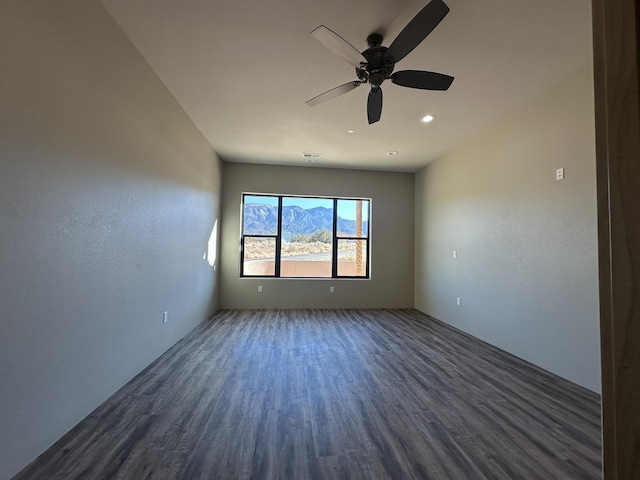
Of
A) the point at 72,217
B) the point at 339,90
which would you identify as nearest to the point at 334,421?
the point at 72,217

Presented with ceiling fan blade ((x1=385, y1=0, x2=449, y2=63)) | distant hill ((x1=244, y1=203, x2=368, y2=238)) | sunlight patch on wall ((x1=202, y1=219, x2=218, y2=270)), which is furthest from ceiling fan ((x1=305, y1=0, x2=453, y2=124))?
distant hill ((x1=244, y1=203, x2=368, y2=238))

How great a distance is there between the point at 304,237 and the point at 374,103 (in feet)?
12.3

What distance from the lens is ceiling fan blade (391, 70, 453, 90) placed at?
7.30ft

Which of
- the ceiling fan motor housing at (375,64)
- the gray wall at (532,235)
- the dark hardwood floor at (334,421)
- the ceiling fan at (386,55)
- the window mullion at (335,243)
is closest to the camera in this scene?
the dark hardwood floor at (334,421)

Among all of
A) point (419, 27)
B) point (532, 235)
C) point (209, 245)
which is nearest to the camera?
point (419, 27)

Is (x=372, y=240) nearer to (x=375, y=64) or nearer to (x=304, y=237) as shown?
(x=304, y=237)

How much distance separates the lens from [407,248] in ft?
20.3

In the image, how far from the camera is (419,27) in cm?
185

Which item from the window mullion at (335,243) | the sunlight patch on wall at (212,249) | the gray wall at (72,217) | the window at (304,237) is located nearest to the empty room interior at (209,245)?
the gray wall at (72,217)

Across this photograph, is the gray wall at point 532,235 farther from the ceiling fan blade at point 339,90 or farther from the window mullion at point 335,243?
the window mullion at point 335,243

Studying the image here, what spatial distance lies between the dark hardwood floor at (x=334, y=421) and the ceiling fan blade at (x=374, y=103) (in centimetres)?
241

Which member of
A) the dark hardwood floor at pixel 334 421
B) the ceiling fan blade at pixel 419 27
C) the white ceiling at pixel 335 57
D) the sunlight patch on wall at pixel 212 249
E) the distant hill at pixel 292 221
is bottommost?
the dark hardwood floor at pixel 334 421

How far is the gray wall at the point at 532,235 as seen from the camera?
2.63 meters

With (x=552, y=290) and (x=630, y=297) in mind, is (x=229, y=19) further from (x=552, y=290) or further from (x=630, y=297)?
(x=552, y=290)
